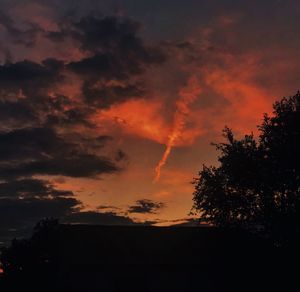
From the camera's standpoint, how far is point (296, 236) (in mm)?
42656

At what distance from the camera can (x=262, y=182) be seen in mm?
45312

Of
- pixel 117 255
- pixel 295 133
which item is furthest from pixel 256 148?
pixel 117 255

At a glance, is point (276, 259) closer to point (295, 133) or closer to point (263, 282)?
point (263, 282)

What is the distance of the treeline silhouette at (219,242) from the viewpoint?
138 ft

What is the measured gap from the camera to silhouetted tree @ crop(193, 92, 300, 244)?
43969mm

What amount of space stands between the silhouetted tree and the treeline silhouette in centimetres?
8

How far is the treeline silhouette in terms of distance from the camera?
42031mm

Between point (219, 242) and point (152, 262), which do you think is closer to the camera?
point (152, 262)

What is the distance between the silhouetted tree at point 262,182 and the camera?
43969 millimetres

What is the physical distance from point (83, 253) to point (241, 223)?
13929 millimetres

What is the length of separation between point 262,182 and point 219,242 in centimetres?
668

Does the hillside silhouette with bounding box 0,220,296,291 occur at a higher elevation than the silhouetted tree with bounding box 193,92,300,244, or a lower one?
lower

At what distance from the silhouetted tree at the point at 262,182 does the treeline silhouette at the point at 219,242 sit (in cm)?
8

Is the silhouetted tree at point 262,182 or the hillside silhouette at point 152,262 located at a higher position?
the silhouetted tree at point 262,182
